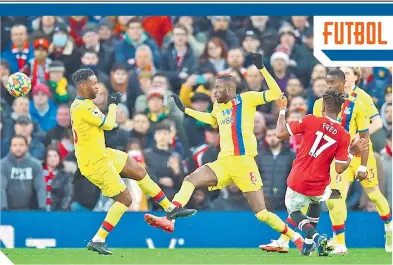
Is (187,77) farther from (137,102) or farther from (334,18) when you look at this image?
(334,18)

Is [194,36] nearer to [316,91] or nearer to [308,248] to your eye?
[316,91]

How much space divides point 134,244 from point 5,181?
1828 millimetres

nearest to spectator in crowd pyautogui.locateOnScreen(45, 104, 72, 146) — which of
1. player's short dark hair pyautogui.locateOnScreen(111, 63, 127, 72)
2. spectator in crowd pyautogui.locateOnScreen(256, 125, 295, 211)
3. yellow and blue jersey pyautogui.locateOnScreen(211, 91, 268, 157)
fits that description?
player's short dark hair pyautogui.locateOnScreen(111, 63, 127, 72)

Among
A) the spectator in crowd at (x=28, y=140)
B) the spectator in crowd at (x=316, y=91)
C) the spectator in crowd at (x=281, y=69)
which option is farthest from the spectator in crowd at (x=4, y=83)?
the spectator in crowd at (x=316, y=91)

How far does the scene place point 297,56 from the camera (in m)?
16.2

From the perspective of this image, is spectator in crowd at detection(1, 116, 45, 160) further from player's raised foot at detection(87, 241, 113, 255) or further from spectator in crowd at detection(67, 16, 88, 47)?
player's raised foot at detection(87, 241, 113, 255)

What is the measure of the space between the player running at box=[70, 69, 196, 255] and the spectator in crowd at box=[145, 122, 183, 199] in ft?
7.10

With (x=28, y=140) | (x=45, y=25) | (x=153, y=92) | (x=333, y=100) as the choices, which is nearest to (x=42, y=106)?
(x=28, y=140)

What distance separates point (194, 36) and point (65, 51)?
1780 millimetres

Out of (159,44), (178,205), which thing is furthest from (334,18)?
(178,205)

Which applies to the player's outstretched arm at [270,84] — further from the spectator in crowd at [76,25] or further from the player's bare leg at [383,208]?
the spectator in crowd at [76,25]

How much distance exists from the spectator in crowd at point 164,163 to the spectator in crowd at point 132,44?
1.33m

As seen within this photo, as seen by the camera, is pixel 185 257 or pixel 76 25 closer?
pixel 185 257

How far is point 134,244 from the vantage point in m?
15.2
